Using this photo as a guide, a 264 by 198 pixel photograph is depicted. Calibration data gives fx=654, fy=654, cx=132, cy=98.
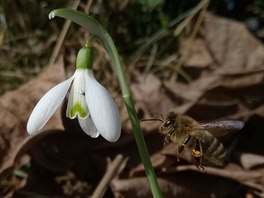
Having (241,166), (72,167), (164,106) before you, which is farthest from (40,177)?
(241,166)

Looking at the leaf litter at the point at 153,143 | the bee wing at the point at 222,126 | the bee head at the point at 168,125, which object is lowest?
the leaf litter at the point at 153,143

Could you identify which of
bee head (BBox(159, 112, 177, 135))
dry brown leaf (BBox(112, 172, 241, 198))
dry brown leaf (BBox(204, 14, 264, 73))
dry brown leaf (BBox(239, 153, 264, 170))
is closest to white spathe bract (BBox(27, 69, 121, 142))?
bee head (BBox(159, 112, 177, 135))

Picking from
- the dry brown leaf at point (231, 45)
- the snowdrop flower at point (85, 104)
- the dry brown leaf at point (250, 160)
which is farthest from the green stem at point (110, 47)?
the dry brown leaf at point (231, 45)

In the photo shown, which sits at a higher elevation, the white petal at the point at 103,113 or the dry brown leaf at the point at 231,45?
the white petal at the point at 103,113

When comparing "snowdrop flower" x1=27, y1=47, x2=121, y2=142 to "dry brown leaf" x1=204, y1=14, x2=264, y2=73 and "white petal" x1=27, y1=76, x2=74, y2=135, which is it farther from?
"dry brown leaf" x1=204, y1=14, x2=264, y2=73

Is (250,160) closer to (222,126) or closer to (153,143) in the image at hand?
(153,143)

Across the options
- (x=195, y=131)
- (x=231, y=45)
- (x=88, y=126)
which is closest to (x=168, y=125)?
(x=195, y=131)

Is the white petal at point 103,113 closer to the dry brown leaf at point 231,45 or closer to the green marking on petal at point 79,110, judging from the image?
the green marking on petal at point 79,110
